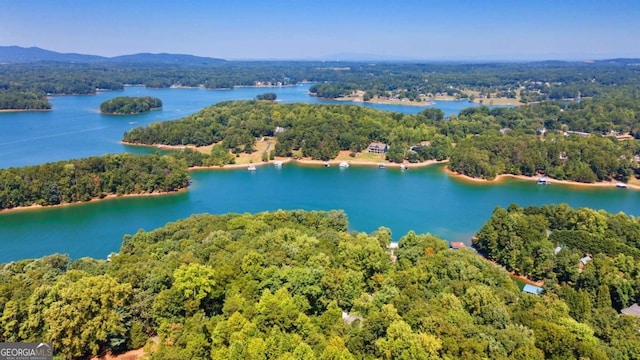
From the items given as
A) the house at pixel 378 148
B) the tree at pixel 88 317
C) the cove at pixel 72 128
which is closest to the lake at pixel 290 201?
the cove at pixel 72 128

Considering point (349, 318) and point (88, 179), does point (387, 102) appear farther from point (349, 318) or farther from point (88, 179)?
point (349, 318)

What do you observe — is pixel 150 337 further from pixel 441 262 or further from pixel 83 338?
pixel 441 262

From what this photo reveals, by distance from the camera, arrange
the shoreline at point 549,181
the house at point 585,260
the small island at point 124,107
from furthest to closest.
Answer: the small island at point 124,107 < the shoreline at point 549,181 < the house at point 585,260

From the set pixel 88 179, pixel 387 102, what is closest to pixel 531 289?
pixel 88 179

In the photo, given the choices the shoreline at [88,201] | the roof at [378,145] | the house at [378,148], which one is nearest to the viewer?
the shoreline at [88,201]

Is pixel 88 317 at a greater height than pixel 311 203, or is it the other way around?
pixel 88 317

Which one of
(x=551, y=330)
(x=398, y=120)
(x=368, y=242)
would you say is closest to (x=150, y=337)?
(x=368, y=242)

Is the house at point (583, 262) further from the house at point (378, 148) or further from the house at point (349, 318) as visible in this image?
the house at point (378, 148)
